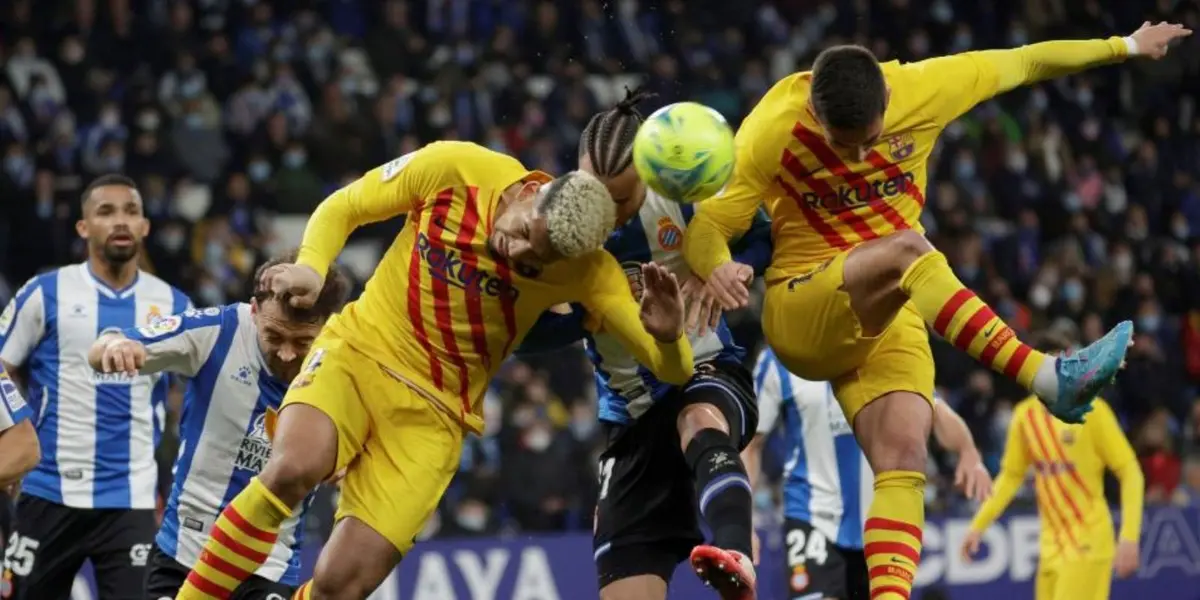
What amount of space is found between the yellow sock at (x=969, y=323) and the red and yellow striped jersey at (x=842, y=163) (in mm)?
475

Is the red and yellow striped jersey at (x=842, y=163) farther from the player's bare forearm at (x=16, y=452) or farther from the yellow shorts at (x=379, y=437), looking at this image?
the player's bare forearm at (x=16, y=452)

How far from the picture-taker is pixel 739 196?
6.64m

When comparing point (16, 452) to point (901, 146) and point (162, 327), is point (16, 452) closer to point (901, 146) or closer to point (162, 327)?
point (162, 327)

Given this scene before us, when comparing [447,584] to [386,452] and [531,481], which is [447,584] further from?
[386,452]

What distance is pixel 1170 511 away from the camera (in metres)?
14.1

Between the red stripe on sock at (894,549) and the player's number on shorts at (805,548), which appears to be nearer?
the red stripe on sock at (894,549)

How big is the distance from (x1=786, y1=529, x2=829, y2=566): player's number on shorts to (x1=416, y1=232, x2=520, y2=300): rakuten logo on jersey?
342 cm

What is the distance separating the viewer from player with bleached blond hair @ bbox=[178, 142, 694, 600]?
19.9 feet

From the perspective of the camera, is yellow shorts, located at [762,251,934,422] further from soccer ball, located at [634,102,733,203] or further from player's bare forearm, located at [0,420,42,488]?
player's bare forearm, located at [0,420,42,488]

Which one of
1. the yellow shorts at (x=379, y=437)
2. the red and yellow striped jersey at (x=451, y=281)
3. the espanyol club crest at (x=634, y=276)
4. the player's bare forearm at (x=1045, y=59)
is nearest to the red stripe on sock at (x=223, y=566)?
the yellow shorts at (x=379, y=437)

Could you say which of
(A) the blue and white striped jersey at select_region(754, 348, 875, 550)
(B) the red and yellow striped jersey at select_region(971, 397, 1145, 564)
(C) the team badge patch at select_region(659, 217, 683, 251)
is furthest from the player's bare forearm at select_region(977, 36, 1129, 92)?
(B) the red and yellow striped jersey at select_region(971, 397, 1145, 564)

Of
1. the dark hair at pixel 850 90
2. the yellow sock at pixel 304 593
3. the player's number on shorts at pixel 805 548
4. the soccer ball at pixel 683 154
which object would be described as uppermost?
the dark hair at pixel 850 90

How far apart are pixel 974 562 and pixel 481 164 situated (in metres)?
7.72

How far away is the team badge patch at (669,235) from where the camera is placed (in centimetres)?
686
